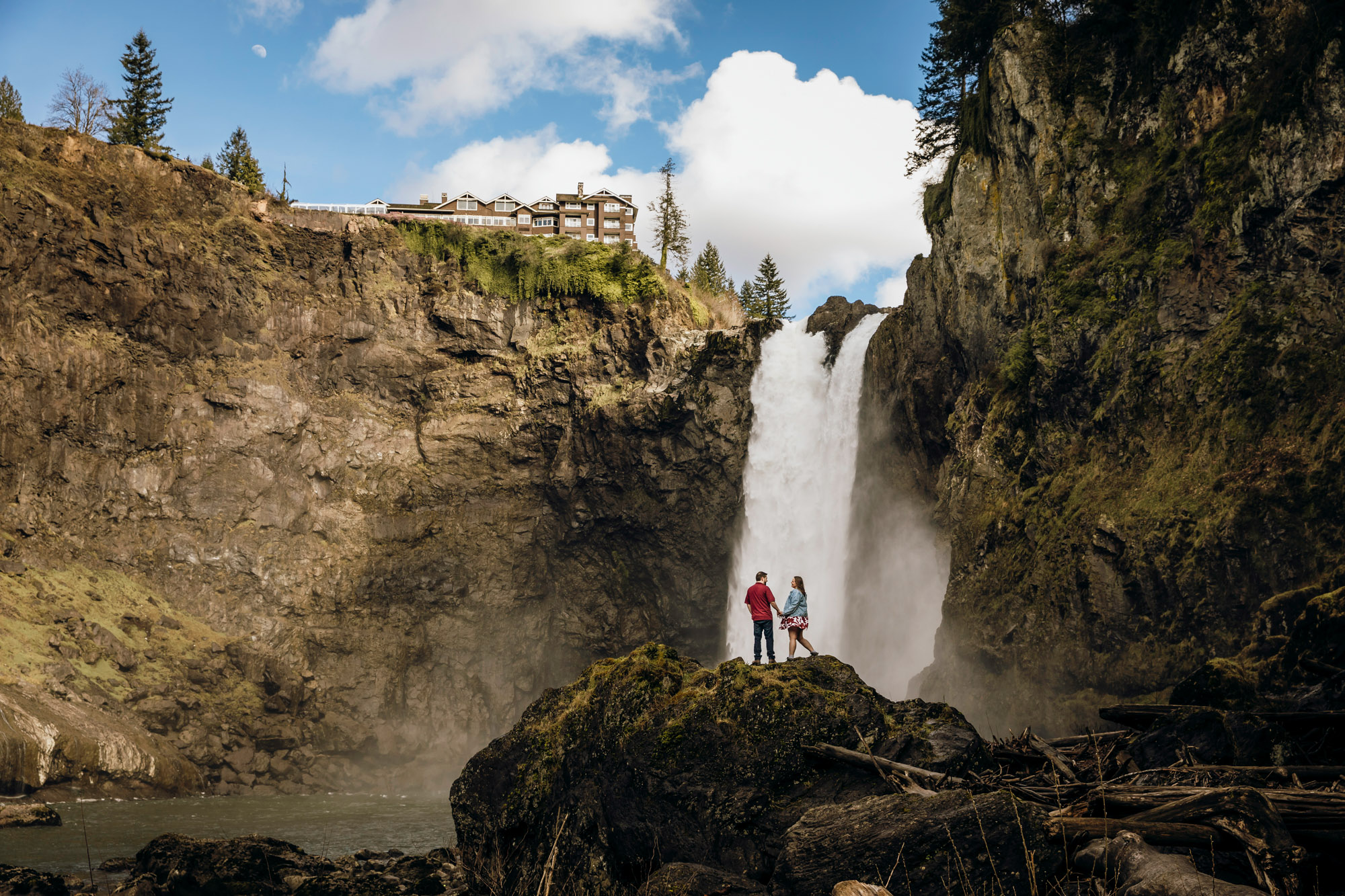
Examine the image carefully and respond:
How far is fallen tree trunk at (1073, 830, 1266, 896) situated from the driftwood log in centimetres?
24

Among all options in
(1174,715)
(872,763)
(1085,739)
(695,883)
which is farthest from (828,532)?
(695,883)

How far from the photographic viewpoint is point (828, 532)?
4303 centimetres

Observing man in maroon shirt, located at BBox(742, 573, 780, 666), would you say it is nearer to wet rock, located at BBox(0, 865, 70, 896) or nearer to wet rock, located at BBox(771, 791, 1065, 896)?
wet rock, located at BBox(771, 791, 1065, 896)

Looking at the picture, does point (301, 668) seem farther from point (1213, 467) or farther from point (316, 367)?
point (1213, 467)

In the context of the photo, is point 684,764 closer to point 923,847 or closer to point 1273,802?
point 923,847

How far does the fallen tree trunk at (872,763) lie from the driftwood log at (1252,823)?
1.72 meters

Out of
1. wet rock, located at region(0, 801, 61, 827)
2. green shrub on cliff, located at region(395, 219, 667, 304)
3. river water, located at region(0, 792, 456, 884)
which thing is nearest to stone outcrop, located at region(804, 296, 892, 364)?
green shrub on cliff, located at region(395, 219, 667, 304)

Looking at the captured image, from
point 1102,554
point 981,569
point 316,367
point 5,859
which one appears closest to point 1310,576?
point 1102,554

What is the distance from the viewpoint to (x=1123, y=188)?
29234mm

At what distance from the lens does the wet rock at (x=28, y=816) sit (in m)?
27.3

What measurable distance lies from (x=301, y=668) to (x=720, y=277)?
191 ft

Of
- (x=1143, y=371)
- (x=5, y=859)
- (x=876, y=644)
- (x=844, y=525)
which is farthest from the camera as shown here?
(x=844, y=525)

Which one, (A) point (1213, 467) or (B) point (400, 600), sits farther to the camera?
(B) point (400, 600)

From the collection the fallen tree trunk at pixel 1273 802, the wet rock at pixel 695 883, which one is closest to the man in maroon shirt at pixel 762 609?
the wet rock at pixel 695 883
